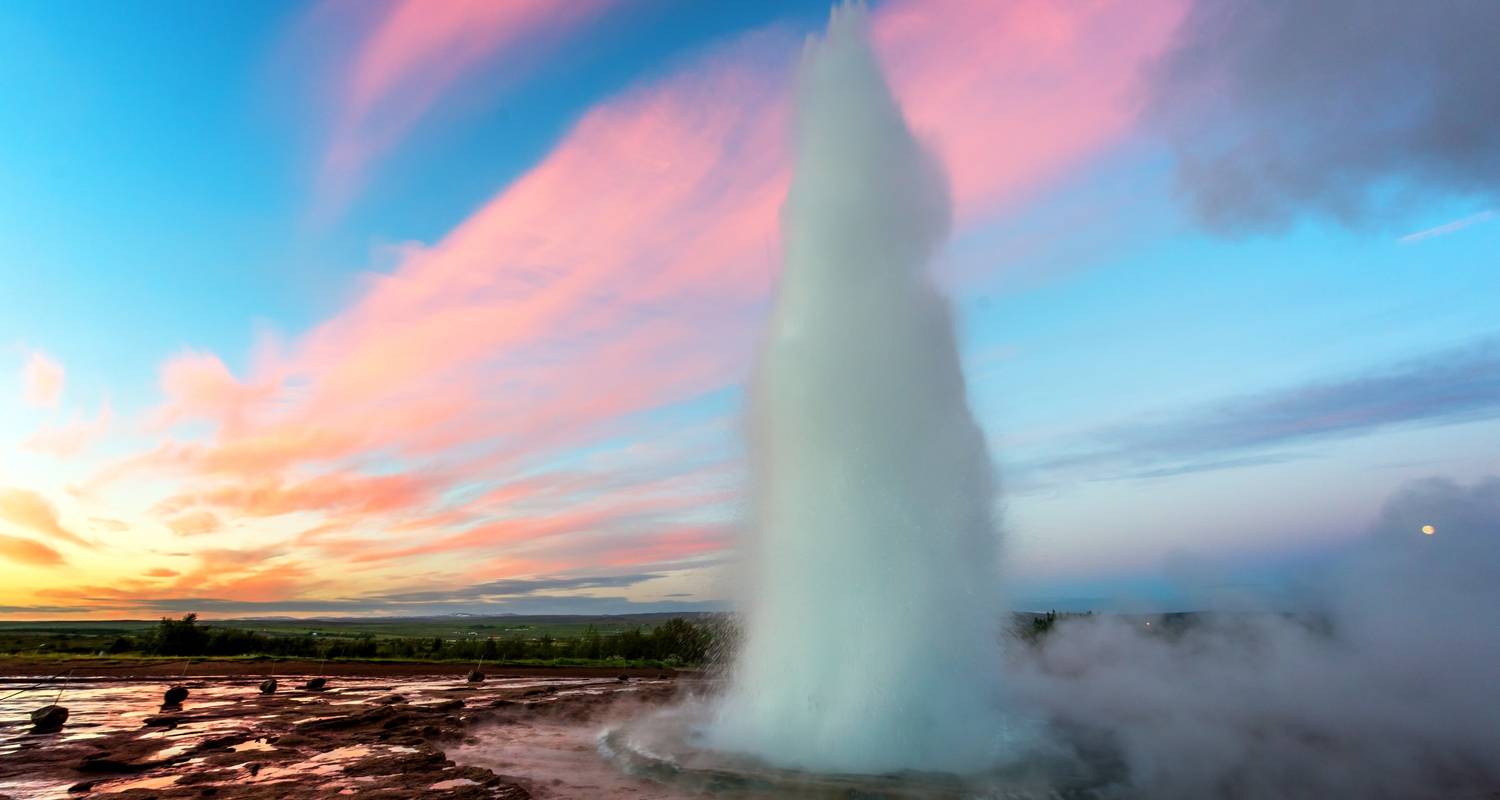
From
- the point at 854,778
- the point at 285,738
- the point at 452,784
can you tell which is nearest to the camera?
the point at 854,778

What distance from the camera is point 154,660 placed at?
48156mm

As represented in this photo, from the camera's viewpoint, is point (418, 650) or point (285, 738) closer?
point (285, 738)

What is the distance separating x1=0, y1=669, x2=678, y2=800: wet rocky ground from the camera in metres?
13.4

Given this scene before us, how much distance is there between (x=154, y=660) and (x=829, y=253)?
187ft

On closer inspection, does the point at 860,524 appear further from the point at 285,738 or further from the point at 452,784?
the point at 285,738

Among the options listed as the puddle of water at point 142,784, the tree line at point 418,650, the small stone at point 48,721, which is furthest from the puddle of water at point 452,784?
the tree line at point 418,650

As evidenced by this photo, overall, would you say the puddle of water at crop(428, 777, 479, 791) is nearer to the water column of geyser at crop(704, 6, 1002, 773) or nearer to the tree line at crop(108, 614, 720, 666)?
the water column of geyser at crop(704, 6, 1002, 773)

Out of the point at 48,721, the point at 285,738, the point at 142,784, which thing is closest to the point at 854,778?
the point at 142,784

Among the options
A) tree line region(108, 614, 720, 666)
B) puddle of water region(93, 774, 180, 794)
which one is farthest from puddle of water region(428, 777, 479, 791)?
tree line region(108, 614, 720, 666)

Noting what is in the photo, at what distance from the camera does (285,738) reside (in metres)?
18.8

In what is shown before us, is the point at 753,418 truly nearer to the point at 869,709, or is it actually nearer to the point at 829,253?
the point at 829,253

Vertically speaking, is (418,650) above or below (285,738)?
below

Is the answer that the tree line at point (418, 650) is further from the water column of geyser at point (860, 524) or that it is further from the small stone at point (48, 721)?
the water column of geyser at point (860, 524)

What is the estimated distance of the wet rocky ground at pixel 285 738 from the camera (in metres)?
13.4
